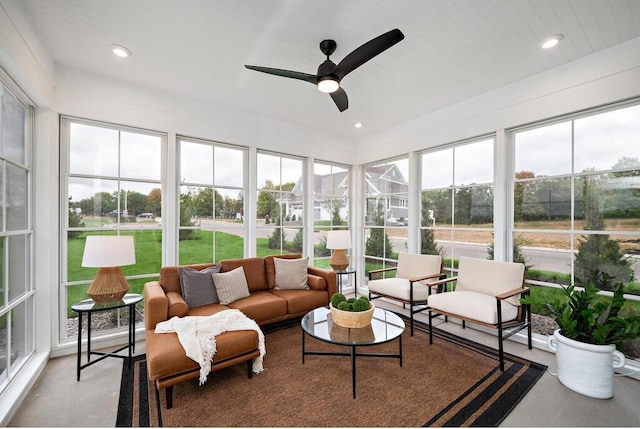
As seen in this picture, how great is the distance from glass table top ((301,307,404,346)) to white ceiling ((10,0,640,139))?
246cm

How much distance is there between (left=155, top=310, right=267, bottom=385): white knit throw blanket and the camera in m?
2.08

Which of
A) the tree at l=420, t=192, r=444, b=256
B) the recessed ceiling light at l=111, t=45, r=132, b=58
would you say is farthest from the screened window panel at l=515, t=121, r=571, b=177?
the recessed ceiling light at l=111, t=45, r=132, b=58

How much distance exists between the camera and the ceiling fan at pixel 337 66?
1.92 meters

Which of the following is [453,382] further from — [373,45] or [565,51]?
[565,51]

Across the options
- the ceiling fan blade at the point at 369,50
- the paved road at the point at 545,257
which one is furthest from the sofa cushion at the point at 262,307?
the paved road at the point at 545,257

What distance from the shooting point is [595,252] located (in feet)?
9.07

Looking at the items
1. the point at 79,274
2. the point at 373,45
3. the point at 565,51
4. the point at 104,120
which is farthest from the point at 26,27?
the point at 565,51

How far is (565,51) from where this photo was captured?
262 centimetres

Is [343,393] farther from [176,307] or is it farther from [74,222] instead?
[74,222]

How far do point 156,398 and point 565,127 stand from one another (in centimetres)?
450

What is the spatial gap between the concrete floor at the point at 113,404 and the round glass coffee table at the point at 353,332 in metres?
0.92

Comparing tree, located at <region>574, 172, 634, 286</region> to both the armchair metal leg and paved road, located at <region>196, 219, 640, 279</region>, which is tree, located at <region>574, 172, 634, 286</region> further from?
the armchair metal leg

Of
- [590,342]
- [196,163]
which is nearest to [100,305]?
[196,163]

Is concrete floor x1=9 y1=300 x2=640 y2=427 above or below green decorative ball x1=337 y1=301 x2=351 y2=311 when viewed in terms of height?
below
